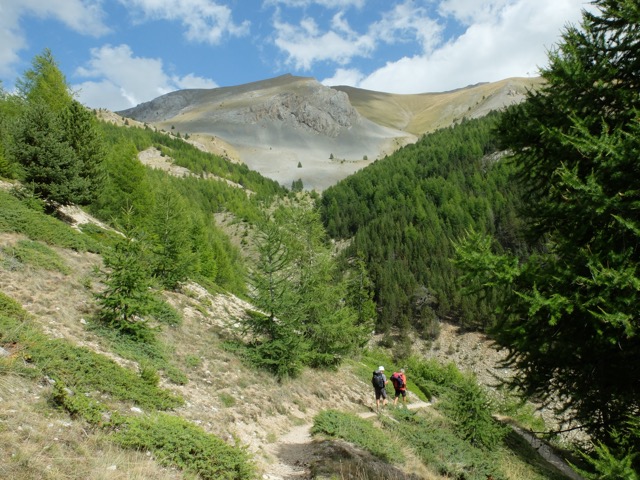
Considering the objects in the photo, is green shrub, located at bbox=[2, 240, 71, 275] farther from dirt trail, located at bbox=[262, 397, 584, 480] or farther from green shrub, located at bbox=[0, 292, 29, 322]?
dirt trail, located at bbox=[262, 397, 584, 480]

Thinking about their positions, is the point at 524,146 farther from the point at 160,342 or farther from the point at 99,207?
the point at 99,207

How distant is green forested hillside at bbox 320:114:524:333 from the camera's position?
8031 centimetres

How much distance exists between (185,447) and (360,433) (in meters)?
6.61

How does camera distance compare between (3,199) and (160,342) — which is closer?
(160,342)

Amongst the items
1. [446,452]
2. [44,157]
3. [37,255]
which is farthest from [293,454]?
[44,157]

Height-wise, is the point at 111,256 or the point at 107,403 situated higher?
the point at 111,256

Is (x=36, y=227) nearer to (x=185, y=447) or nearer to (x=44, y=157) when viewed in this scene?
(x=44, y=157)

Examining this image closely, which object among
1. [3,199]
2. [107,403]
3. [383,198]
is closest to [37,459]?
[107,403]

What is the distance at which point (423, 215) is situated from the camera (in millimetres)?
114688

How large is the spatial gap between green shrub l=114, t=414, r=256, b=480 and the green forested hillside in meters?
53.5

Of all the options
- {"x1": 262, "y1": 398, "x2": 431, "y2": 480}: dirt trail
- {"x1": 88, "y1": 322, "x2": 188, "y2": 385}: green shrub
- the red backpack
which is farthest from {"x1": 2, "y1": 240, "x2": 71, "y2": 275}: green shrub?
the red backpack

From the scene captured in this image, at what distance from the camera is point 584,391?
5691 mm

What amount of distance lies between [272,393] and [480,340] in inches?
2396

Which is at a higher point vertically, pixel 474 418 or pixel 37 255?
pixel 37 255
